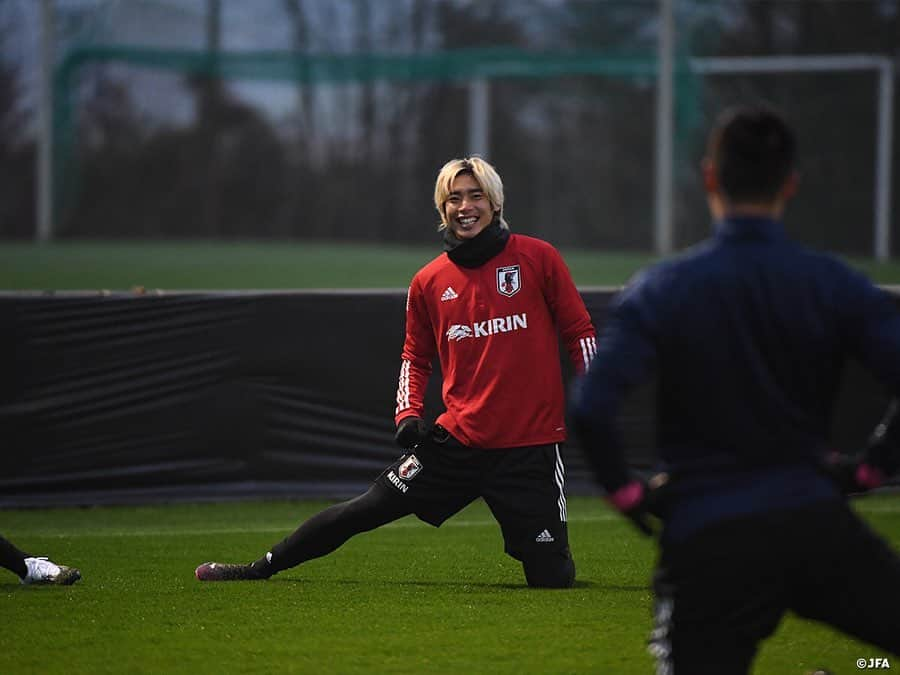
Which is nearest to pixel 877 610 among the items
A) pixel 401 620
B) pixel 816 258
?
pixel 816 258

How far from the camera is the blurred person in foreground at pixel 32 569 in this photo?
6.33 m

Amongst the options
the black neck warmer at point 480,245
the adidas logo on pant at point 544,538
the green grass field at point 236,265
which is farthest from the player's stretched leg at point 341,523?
the green grass field at point 236,265

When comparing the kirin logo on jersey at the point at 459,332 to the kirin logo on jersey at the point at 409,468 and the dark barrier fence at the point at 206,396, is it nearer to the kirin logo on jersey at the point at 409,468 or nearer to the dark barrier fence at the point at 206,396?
the kirin logo on jersey at the point at 409,468

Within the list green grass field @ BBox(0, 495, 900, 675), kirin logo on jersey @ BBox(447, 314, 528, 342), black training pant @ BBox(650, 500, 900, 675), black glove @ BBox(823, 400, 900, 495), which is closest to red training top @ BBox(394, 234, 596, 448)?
kirin logo on jersey @ BBox(447, 314, 528, 342)

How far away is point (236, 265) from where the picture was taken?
20.2 meters

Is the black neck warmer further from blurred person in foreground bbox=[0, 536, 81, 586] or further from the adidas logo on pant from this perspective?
blurred person in foreground bbox=[0, 536, 81, 586]

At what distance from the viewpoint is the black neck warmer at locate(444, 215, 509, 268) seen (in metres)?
6.41

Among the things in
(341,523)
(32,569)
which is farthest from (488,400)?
(32,569)

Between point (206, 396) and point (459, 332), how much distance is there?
11.4ft

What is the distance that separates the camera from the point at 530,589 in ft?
Answer: 21.5

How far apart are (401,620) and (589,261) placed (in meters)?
16.4

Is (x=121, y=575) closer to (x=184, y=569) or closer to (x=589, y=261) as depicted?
Answer: (x=184, y=569)

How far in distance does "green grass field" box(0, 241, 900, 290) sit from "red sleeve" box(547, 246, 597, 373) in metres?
10.4

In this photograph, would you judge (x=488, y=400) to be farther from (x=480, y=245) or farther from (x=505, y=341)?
(x=480, y=245)
